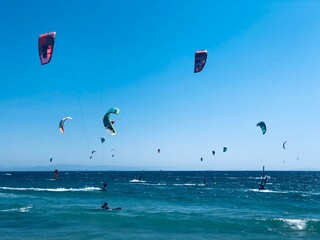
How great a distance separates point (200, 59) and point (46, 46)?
9138mm

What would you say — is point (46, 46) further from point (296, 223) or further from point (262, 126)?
point (262, 126)

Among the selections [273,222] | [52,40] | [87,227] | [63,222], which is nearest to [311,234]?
[273,222]

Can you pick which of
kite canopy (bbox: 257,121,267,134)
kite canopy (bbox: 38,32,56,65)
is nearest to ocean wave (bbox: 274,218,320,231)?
kite canopy (bbox: 257,121,267,134)

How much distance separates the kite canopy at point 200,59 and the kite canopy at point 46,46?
8.42 m

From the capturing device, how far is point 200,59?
22.9m

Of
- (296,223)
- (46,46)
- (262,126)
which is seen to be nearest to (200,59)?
(46,46)

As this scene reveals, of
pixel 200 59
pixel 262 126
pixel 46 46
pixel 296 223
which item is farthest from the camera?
pixel 262 126

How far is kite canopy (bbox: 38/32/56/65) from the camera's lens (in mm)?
18672

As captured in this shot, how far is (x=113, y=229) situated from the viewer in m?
24.8

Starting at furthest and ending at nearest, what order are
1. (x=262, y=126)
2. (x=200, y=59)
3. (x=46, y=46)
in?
(x=262, y=126), (x=200, y=59), (x=46, y=46)

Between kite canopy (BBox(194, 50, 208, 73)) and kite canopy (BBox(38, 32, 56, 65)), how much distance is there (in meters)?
8.42

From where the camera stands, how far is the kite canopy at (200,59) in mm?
22609

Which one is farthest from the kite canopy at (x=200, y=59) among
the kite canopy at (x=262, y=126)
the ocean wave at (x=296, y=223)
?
the kite canopy at (x=262, y=126)

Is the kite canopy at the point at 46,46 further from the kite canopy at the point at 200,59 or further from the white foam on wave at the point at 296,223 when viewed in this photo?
the white foam on wave at the point at 296,223
